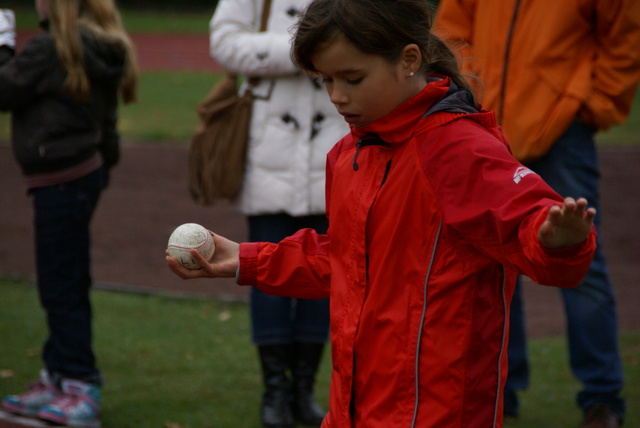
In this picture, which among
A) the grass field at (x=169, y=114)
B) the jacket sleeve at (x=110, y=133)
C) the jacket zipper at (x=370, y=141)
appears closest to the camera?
the jacket zipper at (x=370, y=141)

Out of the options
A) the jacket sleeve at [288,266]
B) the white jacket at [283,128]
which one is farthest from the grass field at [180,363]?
the jacket sleeve at [288,266]

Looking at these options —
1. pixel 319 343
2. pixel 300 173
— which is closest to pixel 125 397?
pixel 319 343

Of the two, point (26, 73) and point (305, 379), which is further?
point (305, 379)

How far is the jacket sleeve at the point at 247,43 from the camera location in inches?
170

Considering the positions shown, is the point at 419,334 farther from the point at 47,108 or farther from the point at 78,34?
the point at 78,34

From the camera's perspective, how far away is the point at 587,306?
13.9 feet

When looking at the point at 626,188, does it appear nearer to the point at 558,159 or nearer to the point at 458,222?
the point at 558,159

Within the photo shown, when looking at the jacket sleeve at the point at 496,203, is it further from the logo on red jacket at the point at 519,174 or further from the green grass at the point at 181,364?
the green grass at the point at 181,364

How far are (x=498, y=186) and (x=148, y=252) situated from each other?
604 centimetres

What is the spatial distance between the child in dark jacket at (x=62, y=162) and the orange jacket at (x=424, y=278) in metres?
2.15

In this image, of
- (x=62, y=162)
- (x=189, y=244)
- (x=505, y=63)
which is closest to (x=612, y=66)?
(x=505, y=63)

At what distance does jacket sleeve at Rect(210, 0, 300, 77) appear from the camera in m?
4.32

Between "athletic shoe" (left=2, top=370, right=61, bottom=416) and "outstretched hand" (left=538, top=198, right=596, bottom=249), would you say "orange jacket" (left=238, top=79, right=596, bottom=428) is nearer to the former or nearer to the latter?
"outstretched hand" (left=538, top=198, right=596, bottom=249)

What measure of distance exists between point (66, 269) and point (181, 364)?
1209 mm
